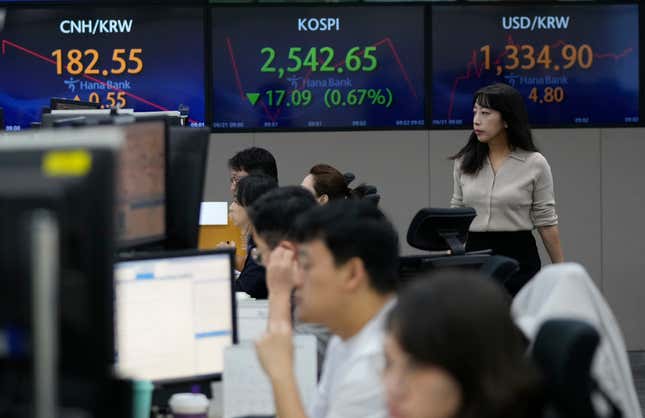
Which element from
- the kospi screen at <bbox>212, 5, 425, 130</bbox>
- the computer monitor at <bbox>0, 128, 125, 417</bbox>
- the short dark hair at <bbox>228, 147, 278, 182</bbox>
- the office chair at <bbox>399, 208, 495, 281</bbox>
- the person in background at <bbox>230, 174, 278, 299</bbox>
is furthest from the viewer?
the kospi screen at <bbox>212, 5, 425, 130</bbox>

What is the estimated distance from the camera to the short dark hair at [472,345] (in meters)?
1.62

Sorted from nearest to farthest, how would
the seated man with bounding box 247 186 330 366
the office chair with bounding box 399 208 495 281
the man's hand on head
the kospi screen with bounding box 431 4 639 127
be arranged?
the man's hand on head < the seated man with bounding box 247 186 330 366 < the office chair with bounding box 399 208 495 281 < the kospi screen with bounding box 431 4 639 127

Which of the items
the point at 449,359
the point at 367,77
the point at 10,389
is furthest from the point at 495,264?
the point at 367,77

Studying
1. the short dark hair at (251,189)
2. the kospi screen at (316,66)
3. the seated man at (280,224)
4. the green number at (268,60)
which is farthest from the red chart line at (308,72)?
the seated man at (280,224)

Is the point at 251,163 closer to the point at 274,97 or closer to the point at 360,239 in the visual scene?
the point at 274,97

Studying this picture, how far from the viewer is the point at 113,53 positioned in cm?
691

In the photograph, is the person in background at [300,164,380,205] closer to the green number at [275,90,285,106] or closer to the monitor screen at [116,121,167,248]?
the green number at [275,90,285,106]

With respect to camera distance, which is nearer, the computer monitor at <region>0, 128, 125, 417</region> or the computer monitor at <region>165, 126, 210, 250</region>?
the computer monitor at <region>0, 128, 125, 417</region>

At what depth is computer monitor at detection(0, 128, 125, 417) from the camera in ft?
4.08

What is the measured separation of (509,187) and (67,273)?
3.95m

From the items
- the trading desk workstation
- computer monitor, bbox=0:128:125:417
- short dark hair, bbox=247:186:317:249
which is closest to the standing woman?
short dark hair, bbox=247:186:317:249

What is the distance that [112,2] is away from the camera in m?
6.90

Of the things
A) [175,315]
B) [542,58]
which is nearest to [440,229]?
[175,315]

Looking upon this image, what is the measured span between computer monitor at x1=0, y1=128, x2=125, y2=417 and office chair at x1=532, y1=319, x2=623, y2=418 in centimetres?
71
